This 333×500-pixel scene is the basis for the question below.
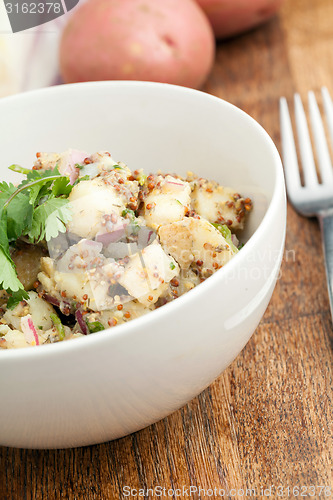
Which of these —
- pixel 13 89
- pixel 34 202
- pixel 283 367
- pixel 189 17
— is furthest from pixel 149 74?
pixel 283 367

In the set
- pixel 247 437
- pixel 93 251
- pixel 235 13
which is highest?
pixel 93 251

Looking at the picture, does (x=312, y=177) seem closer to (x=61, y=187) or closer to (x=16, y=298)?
(x=61, y=187)

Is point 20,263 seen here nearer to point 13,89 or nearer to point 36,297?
point 36,297

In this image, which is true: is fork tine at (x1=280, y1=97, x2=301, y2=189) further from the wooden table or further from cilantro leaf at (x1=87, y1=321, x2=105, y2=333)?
cilantro leaf at (x1=87, y1=321, x2=105, y2=333)

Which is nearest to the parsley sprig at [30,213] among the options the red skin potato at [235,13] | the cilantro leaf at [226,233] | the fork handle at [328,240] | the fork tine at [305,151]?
the cilantro leaf at [226,233]

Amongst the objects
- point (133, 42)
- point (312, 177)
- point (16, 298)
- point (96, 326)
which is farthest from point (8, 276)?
point (133, 42)


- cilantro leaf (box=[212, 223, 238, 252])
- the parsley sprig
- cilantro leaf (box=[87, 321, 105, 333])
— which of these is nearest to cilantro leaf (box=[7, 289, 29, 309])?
the parsley sprig
